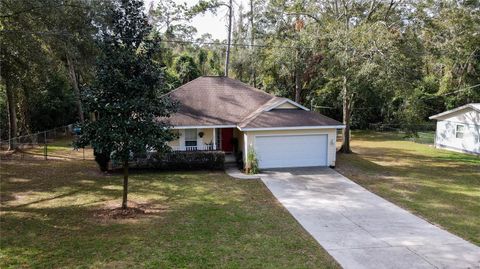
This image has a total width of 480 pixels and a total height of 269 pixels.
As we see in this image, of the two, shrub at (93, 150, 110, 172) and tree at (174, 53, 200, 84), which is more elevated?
tree at (174, 53, 200, 84)

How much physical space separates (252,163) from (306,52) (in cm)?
922

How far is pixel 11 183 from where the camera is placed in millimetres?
14445

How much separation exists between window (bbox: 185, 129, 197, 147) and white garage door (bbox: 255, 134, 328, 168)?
3.57m

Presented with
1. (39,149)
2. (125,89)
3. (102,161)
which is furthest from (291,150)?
(39,149)

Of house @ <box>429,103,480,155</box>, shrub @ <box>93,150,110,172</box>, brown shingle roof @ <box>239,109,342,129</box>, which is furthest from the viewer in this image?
house @ <box>429,103,480,155</box>

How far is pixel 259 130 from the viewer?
56.9 ft

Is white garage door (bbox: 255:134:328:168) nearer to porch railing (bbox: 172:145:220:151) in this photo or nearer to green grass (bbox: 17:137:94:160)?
porch railing (bbox: 172:145:220:151)

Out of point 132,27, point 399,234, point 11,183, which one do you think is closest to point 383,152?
point 399,234

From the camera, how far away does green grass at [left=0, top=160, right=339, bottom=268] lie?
792 cm

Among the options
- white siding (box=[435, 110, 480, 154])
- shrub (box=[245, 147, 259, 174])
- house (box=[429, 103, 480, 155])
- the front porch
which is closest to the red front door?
the front porch

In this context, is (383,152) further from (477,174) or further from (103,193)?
(103,193)

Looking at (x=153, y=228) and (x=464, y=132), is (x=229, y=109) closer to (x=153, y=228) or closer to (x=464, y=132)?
(x=153, y=228)

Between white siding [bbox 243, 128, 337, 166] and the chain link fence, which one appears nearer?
white siding [bbox 243, 128, 337, 166]

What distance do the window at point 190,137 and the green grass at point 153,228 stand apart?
4082 mm
